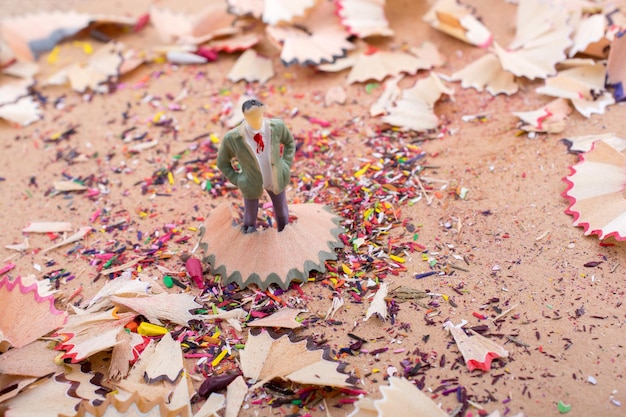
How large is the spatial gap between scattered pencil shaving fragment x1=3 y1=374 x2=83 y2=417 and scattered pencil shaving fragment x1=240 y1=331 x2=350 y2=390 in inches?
16.2

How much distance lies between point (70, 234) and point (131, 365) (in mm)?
645

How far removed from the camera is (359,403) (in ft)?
4.59

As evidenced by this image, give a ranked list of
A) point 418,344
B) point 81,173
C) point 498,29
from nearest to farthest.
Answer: point 418,344 → point 81,173 → point 498,29

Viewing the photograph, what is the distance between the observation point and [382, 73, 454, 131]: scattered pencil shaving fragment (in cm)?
223

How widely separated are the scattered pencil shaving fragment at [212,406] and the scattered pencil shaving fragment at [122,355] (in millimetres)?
238

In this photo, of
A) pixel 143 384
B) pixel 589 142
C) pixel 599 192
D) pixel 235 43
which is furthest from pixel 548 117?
pixel 143 384

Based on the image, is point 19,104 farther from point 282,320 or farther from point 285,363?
point 285,363

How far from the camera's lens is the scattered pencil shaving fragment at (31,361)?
4.98 ft

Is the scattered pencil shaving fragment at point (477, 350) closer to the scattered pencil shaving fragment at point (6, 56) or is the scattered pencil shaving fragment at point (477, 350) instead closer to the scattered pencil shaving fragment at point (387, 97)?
the scattered pencil shaving fragment at point (387, 97)

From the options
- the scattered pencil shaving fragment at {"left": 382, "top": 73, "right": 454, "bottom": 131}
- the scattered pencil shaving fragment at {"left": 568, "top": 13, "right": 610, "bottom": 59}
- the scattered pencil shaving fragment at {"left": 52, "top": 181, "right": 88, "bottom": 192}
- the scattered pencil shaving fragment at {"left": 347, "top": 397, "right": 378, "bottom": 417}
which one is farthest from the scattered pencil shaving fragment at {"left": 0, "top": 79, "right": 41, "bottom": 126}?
the scattered pencil shaving fragment at {"left": 568, "top": 13, "right": 610, "bottom": 59}

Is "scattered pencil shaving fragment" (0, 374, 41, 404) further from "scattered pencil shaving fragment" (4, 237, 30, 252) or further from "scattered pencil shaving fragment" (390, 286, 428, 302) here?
"scattered pencil shaving fragment" (390, 286, 428, 302)

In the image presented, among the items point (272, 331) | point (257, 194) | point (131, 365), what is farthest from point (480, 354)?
point (131, 365)

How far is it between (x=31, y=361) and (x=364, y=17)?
6.22 ft

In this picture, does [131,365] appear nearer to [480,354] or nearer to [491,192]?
[480,354]
